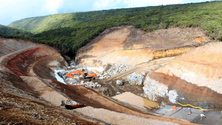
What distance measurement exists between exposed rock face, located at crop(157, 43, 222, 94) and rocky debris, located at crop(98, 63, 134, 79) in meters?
10.4

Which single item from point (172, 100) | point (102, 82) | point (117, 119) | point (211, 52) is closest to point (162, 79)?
point (172, 100)

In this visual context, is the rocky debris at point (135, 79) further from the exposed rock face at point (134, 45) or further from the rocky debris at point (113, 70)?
the exposed rock face at point (134, 45)

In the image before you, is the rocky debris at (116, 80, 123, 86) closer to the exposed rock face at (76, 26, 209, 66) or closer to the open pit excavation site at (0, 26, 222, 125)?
the open pit excavation site at (0, 26, 222, 125)

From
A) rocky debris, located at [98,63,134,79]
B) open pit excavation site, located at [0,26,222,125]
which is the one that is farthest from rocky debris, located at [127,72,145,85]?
rocky debris, located at [98,63,134,79]

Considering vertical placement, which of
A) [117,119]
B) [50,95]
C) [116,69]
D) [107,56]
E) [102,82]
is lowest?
[117,119]

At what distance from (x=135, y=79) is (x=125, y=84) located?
1.98 metres

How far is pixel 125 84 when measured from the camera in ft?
84.2

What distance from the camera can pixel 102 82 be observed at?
2766cm

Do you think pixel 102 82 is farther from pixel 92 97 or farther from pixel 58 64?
pixel 58 64

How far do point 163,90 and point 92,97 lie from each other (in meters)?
10.2

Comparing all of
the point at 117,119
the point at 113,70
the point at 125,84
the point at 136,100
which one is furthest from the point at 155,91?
the point at 113,70

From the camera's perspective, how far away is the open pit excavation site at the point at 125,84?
34.3 ft

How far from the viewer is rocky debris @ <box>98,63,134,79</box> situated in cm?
3056

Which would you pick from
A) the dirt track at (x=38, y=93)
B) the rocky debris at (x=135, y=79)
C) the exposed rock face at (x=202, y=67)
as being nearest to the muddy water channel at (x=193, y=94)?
the exposed rock face at (x=202, y=67)
